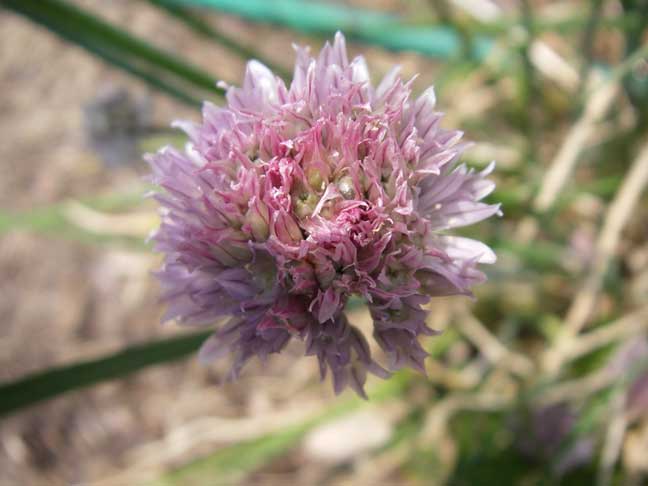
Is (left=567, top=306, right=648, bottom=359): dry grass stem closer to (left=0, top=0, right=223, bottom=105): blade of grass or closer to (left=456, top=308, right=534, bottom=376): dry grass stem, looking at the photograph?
(left=456, top=308, right=534, bottom=376): dry grass stem

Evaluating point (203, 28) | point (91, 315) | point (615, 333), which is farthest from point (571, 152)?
point (91, 315)

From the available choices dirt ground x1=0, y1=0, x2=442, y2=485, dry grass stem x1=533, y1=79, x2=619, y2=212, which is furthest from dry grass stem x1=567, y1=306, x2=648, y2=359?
dirt ground x1=0, y1=0, x2=442, y2=485

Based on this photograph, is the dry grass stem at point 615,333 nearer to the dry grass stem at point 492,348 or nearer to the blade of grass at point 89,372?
the dry grass stem at point 492,348

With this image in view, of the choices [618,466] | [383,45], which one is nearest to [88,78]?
[383,45]

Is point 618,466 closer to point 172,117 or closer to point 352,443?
point 352,443

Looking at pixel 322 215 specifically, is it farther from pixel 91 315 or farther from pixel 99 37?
pixel 91 315

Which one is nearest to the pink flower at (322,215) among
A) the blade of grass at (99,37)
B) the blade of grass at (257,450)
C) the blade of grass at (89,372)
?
the blade of grass at (89,372)
